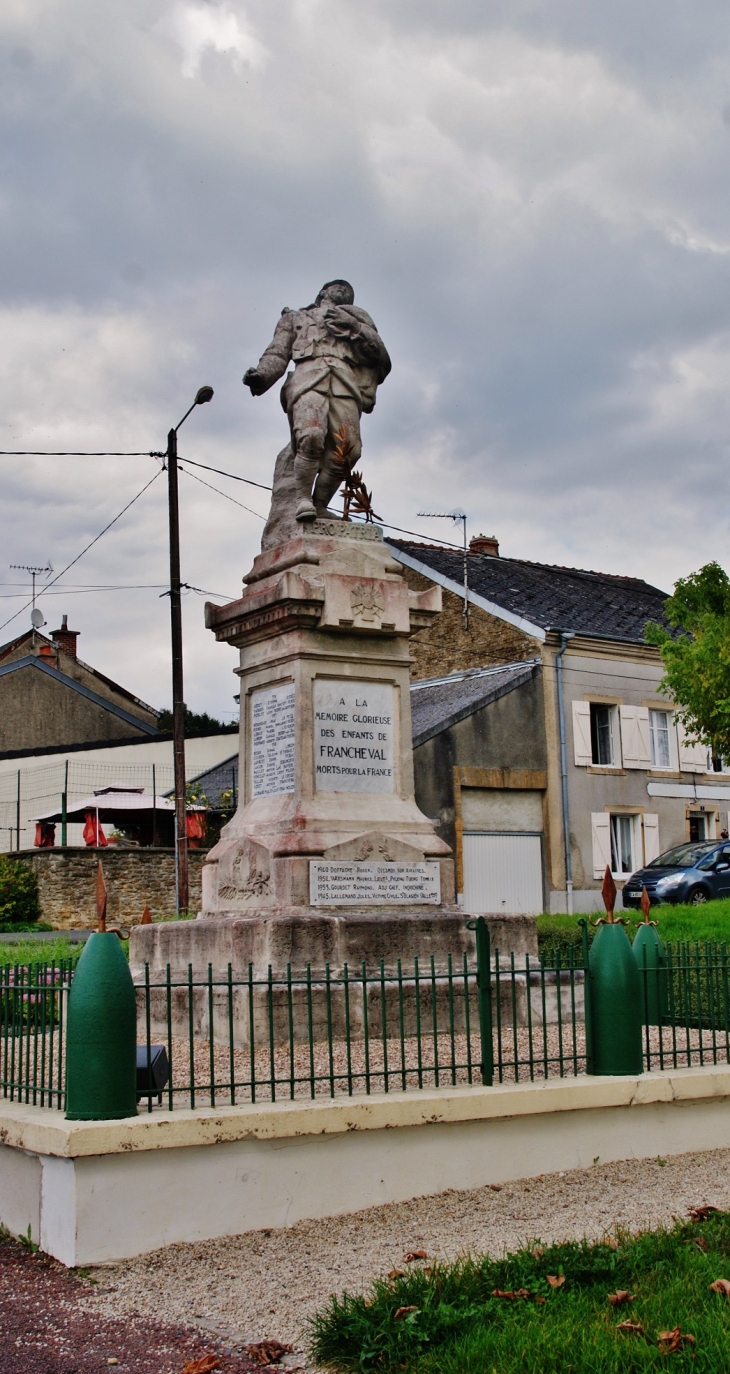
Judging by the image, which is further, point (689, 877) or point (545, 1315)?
point (689, 877)

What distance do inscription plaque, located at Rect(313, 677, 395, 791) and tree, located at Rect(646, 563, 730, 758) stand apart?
579 inches

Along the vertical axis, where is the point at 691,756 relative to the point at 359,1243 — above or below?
above

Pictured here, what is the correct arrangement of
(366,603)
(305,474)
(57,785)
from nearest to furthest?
1. (366,603)
2. (305,474)
3. (57,785)

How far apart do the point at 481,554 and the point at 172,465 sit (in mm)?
11461

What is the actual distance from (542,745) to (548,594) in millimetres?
5034

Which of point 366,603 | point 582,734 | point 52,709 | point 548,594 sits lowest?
point 366,603

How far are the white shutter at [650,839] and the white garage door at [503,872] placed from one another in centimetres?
297

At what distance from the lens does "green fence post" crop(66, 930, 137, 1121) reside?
19.9 feet

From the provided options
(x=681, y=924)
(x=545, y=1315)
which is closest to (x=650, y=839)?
(x=681, y=924)

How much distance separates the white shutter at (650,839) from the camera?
29844mm

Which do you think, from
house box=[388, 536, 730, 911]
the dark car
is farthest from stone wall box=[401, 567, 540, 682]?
the dark car

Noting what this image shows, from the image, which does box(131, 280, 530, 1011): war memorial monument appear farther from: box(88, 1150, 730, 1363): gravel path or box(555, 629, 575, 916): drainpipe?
box(555, 629, 575, 916): drainpipe

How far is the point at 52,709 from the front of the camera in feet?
135

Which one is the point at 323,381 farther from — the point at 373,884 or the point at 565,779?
the point at 565,779
